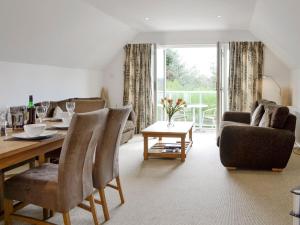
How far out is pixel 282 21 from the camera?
4738 millimetres

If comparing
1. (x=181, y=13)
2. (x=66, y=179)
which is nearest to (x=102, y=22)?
(x=181, y=13)

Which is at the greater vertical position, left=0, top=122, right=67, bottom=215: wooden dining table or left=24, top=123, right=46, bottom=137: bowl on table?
left=24, top=123, right=46, bottom=137: bowl on table

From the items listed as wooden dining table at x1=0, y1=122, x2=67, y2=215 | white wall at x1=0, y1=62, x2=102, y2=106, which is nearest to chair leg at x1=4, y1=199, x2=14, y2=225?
wooden dining table at x1=0, y1=122, x2=67, y2=215

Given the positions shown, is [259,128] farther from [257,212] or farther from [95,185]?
[95,185]

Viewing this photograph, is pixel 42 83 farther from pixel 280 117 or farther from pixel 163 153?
pixel 280 117

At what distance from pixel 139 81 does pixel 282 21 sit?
12.9 ft

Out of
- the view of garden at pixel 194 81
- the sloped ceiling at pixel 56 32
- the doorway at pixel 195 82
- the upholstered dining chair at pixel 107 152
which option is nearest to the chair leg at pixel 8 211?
the upholstered dining chair at pixel 107 152

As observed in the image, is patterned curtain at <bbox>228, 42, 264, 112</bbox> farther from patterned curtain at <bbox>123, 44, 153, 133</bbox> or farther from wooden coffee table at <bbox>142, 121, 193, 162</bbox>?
wooden coffee table at <bbox>142, 121, 193, 162</bbox>

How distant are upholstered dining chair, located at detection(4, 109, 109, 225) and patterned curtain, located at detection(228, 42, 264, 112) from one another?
5.40 meters

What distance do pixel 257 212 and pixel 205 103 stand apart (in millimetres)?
6260

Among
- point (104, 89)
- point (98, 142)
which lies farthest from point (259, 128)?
point (104, 89)

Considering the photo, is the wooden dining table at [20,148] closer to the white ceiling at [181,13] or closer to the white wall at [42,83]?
the white wall at [42,83]

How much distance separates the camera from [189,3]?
521cm

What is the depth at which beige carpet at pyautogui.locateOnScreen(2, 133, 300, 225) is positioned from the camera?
312 centimetres
